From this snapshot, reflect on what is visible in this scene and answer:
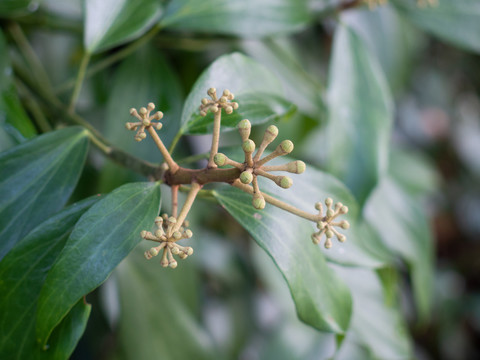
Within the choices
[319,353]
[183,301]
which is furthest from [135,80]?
[319,353]

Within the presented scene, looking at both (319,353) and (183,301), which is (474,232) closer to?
(319,353)

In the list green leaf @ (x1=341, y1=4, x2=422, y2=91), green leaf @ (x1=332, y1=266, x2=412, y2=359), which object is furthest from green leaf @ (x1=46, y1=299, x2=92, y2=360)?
green leaf @ (x1=341, y1=4, x2=422, y2=91)

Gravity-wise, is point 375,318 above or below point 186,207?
below

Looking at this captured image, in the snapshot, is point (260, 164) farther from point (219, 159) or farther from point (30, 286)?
point (30, 286)

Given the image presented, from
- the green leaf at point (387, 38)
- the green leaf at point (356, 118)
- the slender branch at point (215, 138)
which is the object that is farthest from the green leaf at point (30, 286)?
the green leaf at point (387, 38)

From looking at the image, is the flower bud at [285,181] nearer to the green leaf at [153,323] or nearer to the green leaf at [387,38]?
the green leaf at [153,323]

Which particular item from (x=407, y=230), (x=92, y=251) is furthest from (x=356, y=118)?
(x=92, y=251)
